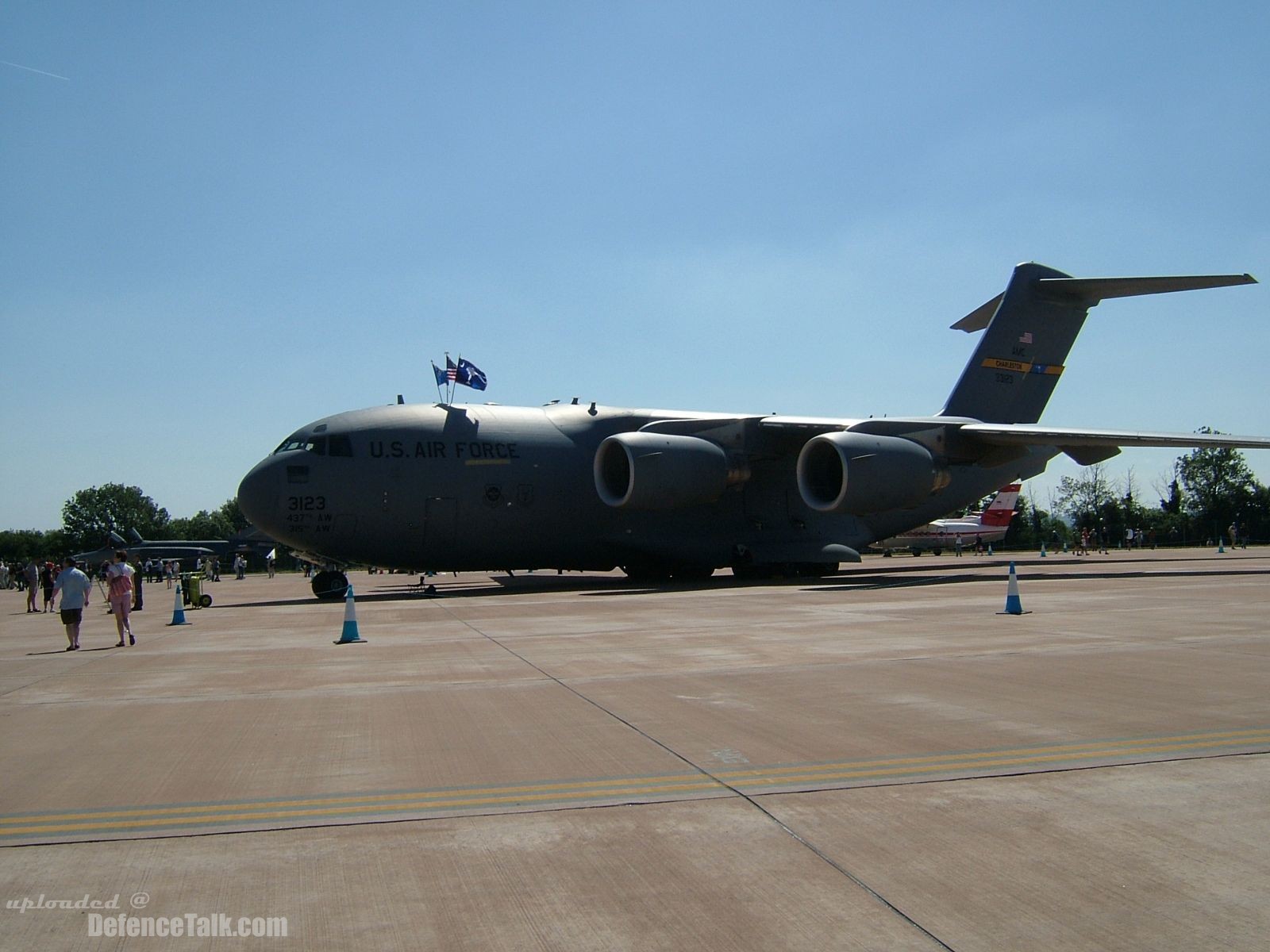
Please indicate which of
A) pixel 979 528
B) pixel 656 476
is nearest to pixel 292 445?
pixel 656 476

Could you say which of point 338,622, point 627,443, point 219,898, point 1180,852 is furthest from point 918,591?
point 219,898

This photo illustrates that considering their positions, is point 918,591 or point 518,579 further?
point 518,579

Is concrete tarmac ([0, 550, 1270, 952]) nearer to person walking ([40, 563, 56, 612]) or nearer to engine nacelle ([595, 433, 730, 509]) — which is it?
engine nacelle ([595, 433, 730, 509])

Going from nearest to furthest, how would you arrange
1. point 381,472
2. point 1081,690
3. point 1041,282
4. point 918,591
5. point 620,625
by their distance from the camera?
1. point 1081,690
2. point 620,625
3. point 918,591
4. point 381,472
5. point 1041,282

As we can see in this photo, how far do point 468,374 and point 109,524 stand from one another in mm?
144987

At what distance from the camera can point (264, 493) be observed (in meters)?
21.8

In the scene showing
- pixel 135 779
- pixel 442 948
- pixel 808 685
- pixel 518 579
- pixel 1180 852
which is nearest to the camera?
pixel 442 948

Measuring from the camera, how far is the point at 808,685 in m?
8.94

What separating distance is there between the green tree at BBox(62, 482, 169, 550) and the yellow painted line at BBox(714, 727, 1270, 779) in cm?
16316

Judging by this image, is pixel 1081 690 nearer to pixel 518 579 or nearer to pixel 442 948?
pixel 442 948

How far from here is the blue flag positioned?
28.2m

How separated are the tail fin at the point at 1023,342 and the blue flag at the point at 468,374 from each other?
12506mm

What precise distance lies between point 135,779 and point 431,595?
1818 cm

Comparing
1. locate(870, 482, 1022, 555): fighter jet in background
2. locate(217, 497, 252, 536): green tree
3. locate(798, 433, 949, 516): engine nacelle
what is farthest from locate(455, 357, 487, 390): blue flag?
locate(217, 497, 252, 536): green tree
